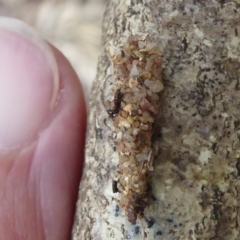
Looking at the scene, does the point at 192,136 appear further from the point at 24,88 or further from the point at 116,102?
the point at 24,88

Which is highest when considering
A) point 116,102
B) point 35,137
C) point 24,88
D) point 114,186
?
point 116,102

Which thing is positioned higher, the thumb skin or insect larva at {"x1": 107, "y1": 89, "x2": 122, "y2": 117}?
insect larva at {"x1": 107, "y1": 89, "x2": 122, "y2": 117}

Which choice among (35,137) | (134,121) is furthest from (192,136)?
(35,137)

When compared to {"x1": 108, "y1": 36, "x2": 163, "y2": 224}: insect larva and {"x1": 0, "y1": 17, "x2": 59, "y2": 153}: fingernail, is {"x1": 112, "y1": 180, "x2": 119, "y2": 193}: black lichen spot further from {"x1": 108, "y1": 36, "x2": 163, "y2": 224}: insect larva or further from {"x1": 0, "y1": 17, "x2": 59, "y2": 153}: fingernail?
{"x1": 0, "y1": 17, "x2": 59, "y2": 153}: fingernail

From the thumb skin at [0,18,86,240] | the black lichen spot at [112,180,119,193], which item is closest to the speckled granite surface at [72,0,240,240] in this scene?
the black lichen spot at [112,180,119,193]

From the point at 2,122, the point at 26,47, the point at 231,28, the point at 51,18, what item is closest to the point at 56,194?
the point at 2,122


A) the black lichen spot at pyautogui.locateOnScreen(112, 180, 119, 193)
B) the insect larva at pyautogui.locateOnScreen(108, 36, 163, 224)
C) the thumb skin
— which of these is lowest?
the thumb skin

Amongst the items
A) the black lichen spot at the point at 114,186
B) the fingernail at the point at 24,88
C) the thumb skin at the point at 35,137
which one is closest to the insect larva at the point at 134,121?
the black lichen spot at the point at 114,186

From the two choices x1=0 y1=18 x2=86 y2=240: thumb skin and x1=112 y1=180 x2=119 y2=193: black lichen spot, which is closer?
x1=112 y1=180 x2=119 y2=193: black lichen spot
